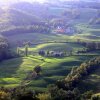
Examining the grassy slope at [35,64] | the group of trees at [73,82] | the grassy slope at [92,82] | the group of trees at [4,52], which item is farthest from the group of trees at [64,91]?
the group of trees at [4,52]

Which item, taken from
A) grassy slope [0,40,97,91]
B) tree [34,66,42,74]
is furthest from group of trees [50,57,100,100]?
tree [34,66,42,74]

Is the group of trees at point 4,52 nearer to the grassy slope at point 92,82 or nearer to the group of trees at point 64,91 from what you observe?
the group of trees at point 64,91

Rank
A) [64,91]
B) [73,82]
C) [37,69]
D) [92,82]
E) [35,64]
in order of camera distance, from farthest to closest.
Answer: [35,64]
[37,69]
[92,82]
[73,82]
[64,91]

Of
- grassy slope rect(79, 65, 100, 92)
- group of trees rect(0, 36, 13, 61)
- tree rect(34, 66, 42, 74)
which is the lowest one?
grassy slope rect(79, 65, 100, 92)

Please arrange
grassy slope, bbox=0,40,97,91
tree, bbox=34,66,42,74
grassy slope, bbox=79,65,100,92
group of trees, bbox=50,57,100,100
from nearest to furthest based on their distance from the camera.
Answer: group of trees, bbox=50,57,100,100 < grassy slope, bbox=79,65,100,92 < grassy slope, bbox=0,40,97,91 < tree, bbox=34,66,42,74

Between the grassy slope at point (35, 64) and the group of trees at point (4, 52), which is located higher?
the group of trees at point (4, 52)

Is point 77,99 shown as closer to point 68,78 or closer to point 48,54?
point 68,78

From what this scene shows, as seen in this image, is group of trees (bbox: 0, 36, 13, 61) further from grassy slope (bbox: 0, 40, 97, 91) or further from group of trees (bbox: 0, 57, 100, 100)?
group of trees (bbox: 0, 57, 100, 100)

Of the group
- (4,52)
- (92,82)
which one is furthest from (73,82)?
(4,52)

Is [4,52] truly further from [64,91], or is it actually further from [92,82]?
[64,91]

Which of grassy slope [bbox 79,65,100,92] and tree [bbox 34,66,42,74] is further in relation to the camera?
tree [bbox 34,66,42,74]

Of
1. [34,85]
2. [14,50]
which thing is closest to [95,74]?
[34,85]
